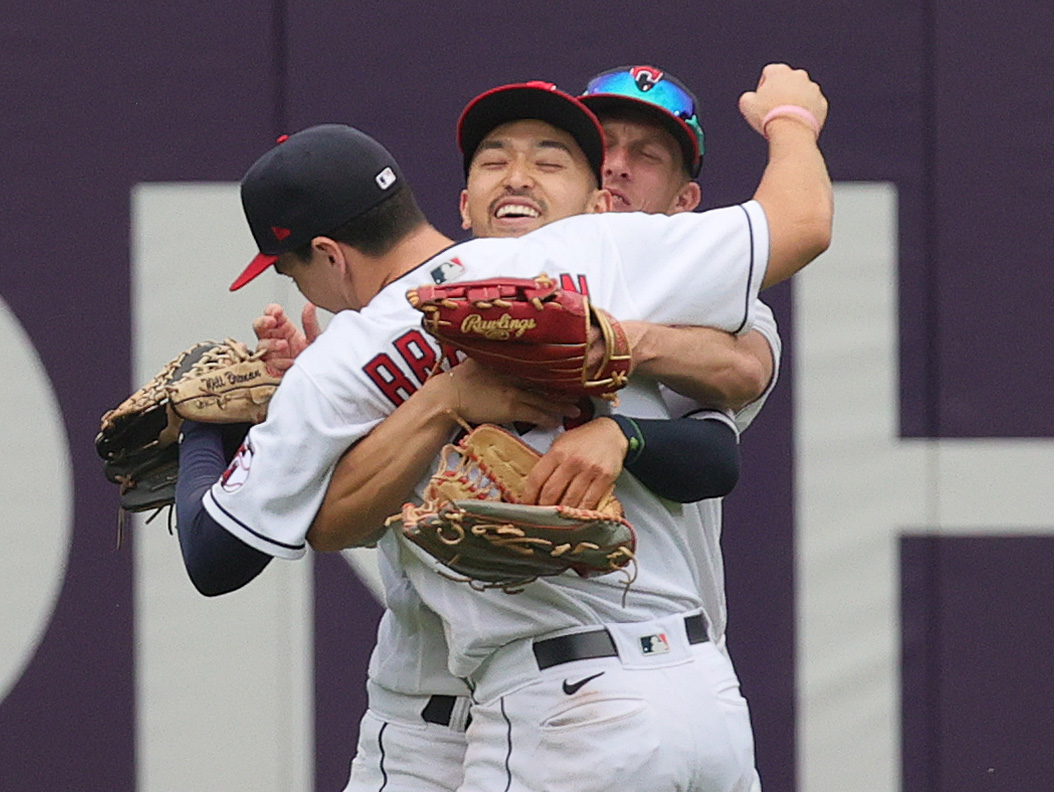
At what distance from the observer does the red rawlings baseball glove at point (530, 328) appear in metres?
1.88

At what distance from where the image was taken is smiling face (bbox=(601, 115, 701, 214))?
2.70 metres

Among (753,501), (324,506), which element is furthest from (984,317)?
(324,506)

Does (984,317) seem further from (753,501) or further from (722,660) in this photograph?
(722,660)

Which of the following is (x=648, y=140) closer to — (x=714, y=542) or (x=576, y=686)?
(x=714, y=542)

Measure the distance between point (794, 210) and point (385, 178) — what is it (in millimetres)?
505

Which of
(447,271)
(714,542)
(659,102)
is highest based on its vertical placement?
(659,102)

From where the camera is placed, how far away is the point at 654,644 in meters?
2.12

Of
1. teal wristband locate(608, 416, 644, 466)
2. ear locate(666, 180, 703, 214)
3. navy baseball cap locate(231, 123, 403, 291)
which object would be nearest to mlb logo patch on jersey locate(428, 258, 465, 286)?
navy baseball cap locate(231, 123, 403, 291)

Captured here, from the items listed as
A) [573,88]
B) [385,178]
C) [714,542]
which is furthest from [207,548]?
[573,88]

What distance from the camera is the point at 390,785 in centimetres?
245

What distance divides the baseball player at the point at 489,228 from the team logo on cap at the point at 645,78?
0.42 m

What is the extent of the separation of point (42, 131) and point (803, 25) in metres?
1.55

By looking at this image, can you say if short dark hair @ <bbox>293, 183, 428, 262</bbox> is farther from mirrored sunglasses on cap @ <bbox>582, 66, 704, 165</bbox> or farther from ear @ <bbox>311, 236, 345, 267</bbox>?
mirrored sunglasses on cap @ <bbox>582, 66, 704, 165</bbox>

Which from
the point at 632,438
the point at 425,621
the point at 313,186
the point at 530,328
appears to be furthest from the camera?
the point at 425,621
